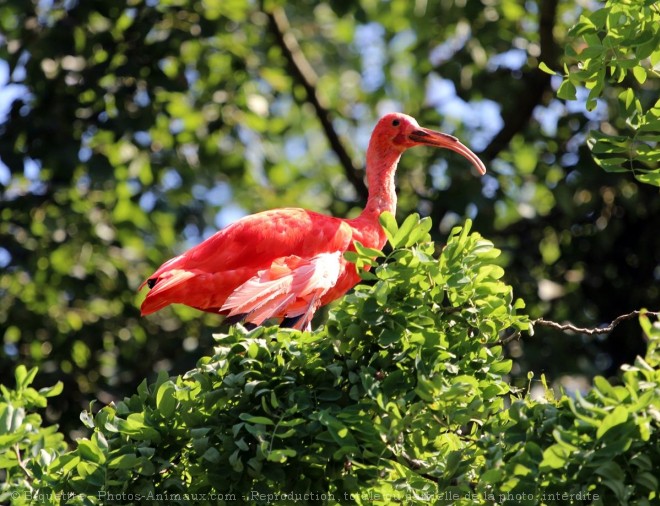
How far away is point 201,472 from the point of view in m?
3.87

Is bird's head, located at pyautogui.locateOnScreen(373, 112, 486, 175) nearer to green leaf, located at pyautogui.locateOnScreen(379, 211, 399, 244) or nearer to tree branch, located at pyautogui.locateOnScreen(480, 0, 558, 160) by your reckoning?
tree branch, located at pyautogui.locateOnScreen(480, 0, 558, 160)

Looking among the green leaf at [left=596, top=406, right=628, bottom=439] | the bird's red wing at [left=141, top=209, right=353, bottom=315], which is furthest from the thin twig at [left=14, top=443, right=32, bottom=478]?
the green leaf at [left=596, top=406, right=628, bottom=439]

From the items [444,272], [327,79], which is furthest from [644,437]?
[327,79]

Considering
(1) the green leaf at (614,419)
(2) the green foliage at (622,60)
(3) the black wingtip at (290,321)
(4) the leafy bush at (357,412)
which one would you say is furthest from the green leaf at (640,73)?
(3) the black wingtip at (290,321)

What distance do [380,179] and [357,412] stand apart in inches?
113

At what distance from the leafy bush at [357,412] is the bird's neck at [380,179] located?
2294mm

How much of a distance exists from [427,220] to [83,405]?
14.8 ft

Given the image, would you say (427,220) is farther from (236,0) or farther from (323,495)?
(236,0)

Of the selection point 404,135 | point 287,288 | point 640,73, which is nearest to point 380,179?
point 404,135

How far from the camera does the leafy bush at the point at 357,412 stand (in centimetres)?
354

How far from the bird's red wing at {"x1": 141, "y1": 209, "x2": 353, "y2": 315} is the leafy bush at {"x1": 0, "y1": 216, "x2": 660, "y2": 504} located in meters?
1.52

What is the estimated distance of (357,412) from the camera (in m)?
3.63

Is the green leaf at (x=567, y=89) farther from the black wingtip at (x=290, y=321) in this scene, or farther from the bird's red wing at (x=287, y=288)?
the black wingtip at (x=290, y=321)

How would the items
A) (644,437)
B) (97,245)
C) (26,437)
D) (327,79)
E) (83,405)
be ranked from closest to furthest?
(644,437), (26,437), (83,405), (97,245), (327,79)
